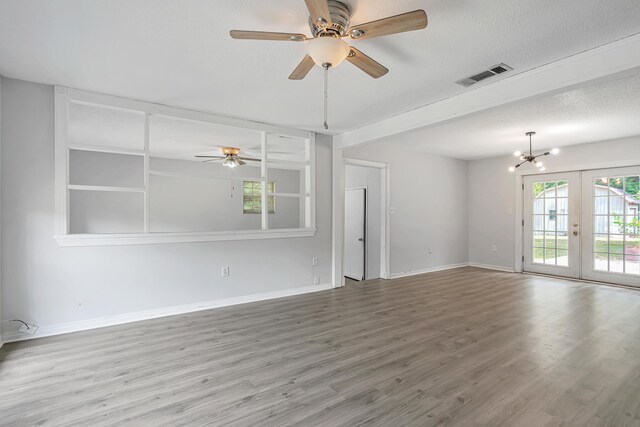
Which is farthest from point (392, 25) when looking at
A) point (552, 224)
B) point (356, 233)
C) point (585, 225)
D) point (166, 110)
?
point (552, 224)

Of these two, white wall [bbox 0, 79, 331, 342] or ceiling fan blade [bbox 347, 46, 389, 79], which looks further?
white wall [bbox 0, 79, 331, 342]

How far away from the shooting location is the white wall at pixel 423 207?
616 centimetres

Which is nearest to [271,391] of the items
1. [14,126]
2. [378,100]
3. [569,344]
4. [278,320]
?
[278,320]

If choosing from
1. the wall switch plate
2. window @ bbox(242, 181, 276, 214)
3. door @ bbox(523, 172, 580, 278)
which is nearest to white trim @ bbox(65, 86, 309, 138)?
the wall switch plate

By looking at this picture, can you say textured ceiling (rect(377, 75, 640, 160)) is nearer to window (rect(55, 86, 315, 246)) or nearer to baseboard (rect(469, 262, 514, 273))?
window (rect(55, 86, 315, 246))

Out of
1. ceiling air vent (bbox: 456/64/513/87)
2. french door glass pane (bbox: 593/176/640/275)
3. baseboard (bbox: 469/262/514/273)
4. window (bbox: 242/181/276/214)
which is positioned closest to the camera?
ceiling air vent (bbox: 456/64/513/87)

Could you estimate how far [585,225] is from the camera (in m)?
5.81

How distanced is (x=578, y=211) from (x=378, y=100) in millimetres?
4954

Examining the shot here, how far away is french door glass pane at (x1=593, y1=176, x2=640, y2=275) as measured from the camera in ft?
17.4

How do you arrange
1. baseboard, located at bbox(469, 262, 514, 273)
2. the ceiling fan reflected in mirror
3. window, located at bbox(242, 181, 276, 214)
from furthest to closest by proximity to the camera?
window, located at bbox(242, 181, 276, 214) → baseboard, located at bbox(469, 262, 514, 273) → the ceiling fan reflected in mirror

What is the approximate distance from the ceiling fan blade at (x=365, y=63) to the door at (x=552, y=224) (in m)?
5.74

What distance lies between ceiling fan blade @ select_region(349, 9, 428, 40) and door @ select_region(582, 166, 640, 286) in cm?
594

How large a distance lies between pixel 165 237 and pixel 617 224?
736cm

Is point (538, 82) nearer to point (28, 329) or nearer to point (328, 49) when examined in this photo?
point (328, 49)
